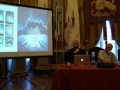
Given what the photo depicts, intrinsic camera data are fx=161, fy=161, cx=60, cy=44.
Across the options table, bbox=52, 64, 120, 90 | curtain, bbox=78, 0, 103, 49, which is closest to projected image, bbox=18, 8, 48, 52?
table, bbox=52, 64, 120, 90

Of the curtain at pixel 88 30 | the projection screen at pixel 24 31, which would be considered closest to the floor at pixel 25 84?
the projection screen at pixel 24 31

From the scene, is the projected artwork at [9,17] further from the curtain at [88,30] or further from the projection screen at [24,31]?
the curtain at [88,30]

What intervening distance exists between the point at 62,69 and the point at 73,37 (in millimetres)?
3063

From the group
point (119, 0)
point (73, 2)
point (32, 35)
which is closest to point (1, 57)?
point (32, 35)

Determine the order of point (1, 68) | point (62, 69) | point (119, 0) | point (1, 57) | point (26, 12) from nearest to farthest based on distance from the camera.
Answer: point (62, 69) < point (1, 57) < point (26, 12) < point (1, 68) < point (119, 0)

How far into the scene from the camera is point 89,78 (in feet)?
7.66

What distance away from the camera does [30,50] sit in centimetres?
359

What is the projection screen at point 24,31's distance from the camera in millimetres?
3311

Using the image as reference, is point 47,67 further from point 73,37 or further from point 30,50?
point 30,50

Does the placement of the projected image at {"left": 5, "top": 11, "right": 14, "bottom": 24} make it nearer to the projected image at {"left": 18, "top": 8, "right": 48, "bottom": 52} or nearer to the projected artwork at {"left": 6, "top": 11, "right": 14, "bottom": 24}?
the projected artwork at {"left": 6, "top": 11, "right": 14, "bottom": 24}

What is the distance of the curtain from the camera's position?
517 cm

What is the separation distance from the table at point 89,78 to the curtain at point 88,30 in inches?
111

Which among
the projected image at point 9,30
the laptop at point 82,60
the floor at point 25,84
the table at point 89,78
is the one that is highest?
the projected image at point 9,30

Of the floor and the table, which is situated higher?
the table
